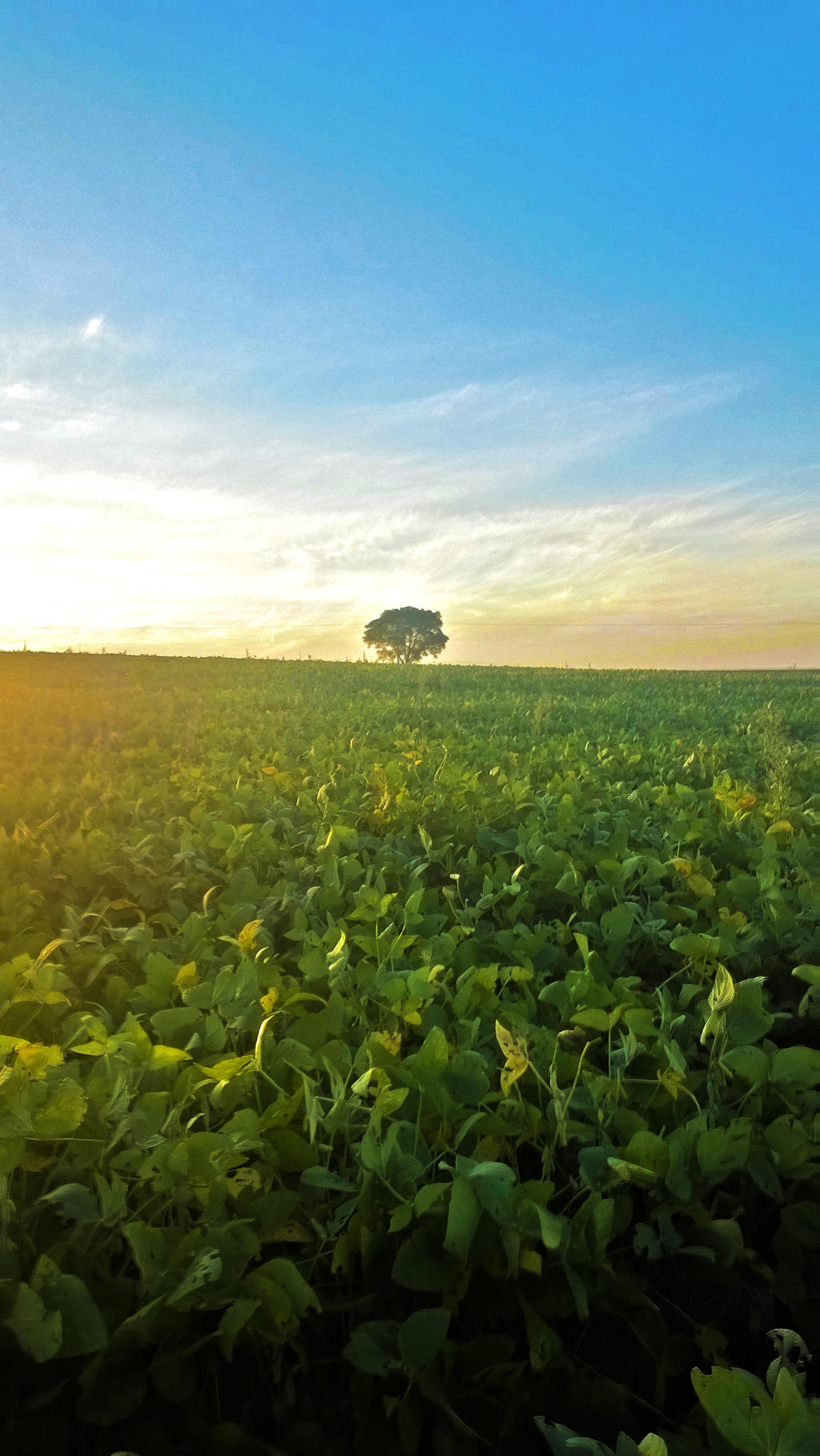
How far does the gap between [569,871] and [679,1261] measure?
1498mm

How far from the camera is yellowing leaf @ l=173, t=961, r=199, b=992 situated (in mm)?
2141

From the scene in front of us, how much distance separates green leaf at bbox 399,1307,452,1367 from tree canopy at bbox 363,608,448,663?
213 feet

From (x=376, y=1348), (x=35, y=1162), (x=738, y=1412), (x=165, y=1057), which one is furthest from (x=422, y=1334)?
(x=35, y=1162)

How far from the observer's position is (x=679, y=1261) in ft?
5.16

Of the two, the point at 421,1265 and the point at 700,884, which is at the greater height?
the point at 700,884

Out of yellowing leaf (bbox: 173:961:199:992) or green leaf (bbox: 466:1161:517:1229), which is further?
yellowing leaf (bbox: 173:961:199:992)

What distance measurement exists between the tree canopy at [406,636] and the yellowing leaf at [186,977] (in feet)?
210

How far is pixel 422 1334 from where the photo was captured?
1263 millimetres

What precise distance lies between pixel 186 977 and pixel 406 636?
6598 cm

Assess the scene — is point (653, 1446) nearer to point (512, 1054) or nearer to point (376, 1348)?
point (376, 1348)

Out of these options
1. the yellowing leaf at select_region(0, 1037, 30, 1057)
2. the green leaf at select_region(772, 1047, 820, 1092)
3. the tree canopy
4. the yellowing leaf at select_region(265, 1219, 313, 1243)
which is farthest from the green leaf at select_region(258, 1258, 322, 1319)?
the tree canopy

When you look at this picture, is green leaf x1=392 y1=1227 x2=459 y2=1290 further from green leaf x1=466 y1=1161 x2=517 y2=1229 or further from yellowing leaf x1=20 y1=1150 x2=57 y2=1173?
yellowing leaf x1=20 y1=1150 x2=57 y2=1173

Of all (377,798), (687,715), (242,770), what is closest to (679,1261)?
(377,798)

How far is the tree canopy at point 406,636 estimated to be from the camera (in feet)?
221
